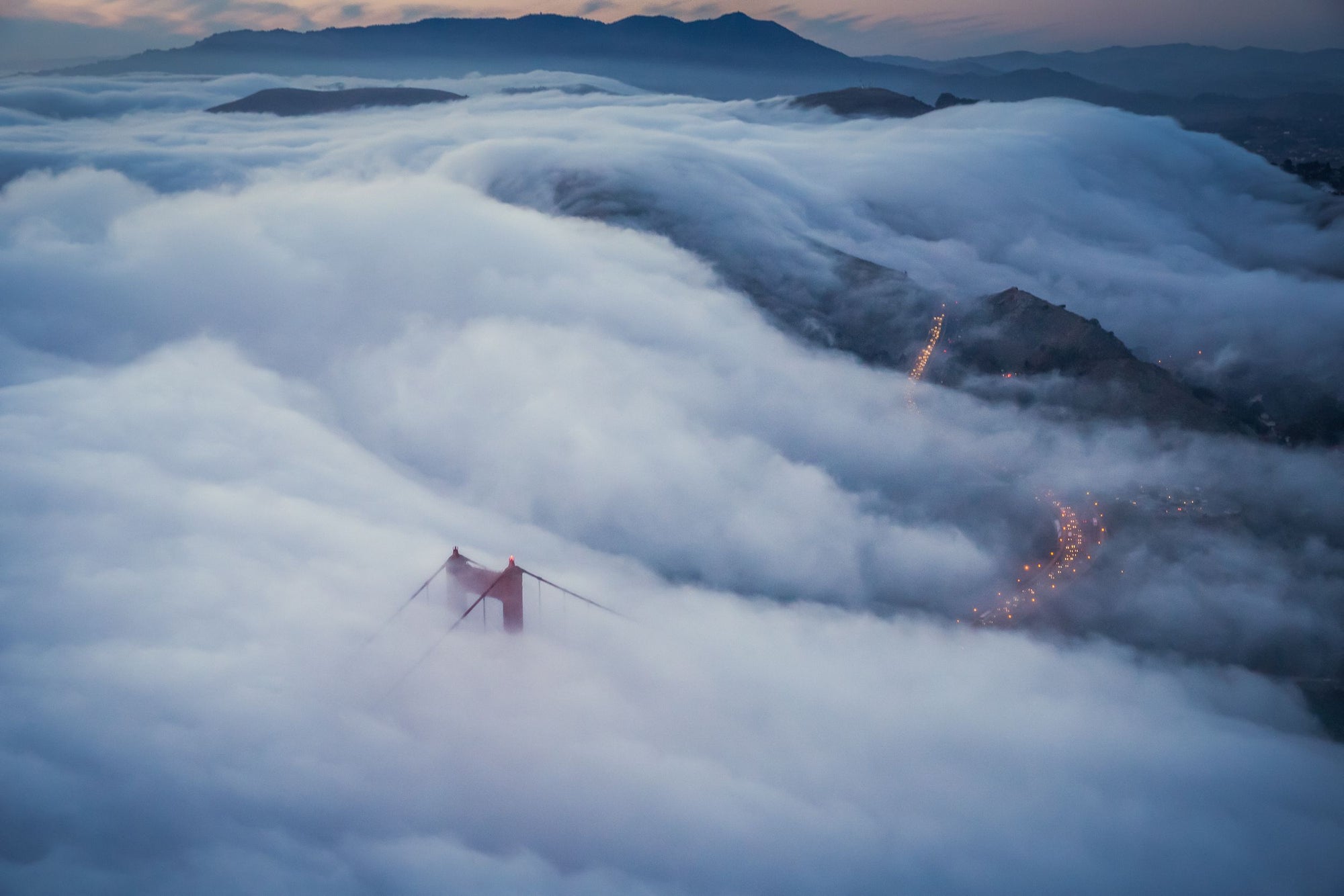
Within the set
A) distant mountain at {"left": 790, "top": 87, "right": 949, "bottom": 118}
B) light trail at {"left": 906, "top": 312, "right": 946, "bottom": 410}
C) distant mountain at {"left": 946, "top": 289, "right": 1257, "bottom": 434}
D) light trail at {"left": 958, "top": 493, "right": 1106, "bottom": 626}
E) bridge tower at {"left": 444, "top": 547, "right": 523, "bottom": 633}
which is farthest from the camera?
distant mountain at {"left": 790, "top": 87, "right": 949, "bottom": 118}

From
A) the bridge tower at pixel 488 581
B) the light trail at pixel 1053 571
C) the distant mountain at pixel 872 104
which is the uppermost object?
the distant mountain at pixel 872 104

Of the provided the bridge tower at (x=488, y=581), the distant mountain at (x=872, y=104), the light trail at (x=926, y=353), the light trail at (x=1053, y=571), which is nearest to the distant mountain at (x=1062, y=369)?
the light trail at (x=926, y=353)

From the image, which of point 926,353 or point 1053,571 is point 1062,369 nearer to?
point 926,353

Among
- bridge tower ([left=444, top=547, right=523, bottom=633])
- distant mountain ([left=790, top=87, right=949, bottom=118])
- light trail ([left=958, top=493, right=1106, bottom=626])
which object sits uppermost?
distant mountain ([left=790, top=87, right=949, bottom=118])

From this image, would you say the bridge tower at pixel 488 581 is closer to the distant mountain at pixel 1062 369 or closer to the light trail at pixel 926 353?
the distant mountain at pixel 1062 369

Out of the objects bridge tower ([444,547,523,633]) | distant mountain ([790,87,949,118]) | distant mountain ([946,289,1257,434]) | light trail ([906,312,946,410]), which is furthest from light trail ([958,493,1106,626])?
distant mountain ([790,87,949,118])

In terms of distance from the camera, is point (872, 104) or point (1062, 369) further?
point (872, 104)

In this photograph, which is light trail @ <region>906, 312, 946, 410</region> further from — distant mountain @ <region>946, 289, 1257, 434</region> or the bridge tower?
the bridge tower

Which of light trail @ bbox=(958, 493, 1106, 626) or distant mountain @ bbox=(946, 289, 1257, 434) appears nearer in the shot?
light trail @ bbox=(958, 493, 1106, 626)

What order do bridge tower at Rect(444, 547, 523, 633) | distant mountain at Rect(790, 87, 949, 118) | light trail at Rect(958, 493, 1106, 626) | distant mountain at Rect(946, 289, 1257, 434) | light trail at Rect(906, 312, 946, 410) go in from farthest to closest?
distant mountain at Rect(790, 87, 949, 118), light trail at Rect(906, 312, 946, 410), distant mountain at Rect(946, 289, 1257, 434), light trail at Rect(958, 493, 1106, 626), bridge tower at Rect(444, 547, 523, 633)

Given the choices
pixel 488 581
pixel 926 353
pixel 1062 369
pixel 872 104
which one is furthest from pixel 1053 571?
pixel 872 104

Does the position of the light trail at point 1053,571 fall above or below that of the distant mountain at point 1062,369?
below

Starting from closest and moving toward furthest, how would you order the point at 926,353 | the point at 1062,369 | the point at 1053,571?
the point at 1053,571
the point at 1062,369
the point at 926,353
